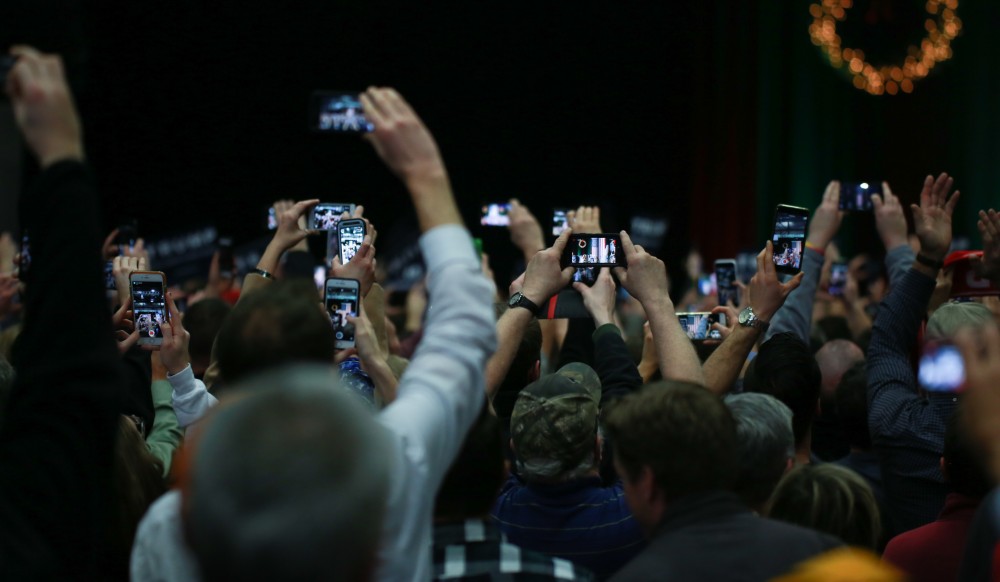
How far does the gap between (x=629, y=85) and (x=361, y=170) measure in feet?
9.98

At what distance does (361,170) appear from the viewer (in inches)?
473

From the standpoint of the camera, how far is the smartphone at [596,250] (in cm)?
297

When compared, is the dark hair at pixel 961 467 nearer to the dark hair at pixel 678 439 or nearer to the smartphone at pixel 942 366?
the smartphone at pixel 942 366

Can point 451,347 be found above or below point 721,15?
below

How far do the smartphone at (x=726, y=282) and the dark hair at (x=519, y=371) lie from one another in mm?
1461

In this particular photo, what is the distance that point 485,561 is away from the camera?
174 centimetres

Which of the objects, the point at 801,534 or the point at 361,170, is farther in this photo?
the point at 361,170

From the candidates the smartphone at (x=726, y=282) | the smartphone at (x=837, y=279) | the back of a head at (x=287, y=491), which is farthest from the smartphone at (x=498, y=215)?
the back of a head at (x=287, y=491)

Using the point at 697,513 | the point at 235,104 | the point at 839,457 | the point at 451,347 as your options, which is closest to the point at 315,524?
the point at 451,347

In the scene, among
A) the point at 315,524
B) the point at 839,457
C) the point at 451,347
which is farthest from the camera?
the point at 839,457

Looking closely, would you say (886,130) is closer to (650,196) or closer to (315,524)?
(650,196)

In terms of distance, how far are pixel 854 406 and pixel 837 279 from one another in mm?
2618

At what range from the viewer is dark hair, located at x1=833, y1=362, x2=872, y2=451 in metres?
3.34

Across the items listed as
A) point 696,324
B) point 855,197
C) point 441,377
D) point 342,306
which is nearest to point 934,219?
point 696,324
